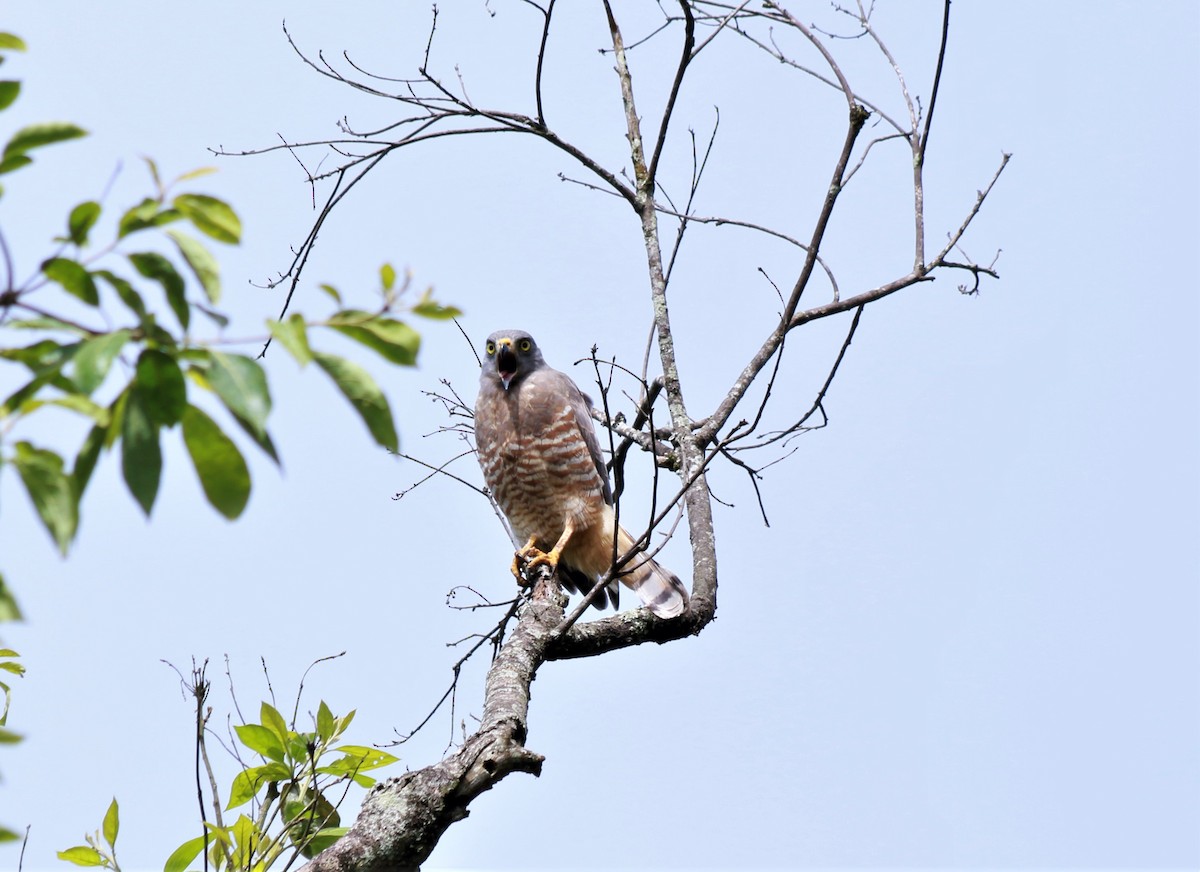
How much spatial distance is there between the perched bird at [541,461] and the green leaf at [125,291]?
4012mm

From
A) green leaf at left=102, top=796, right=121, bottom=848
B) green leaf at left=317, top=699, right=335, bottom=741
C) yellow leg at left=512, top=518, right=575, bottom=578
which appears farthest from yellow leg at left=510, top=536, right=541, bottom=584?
green leaf at left=102, top=796, right=121, bottom=848

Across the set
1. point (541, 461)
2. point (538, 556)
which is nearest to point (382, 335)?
point (538, 556)

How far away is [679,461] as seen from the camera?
4.48 meters

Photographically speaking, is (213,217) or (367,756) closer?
(213,217)

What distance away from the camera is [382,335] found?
1.28 metres

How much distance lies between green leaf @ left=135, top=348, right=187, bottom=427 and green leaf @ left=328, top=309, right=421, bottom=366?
189 millimetres

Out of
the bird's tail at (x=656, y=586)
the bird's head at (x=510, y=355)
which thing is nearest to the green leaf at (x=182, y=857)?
the bird's tail at (x=656, y=586)

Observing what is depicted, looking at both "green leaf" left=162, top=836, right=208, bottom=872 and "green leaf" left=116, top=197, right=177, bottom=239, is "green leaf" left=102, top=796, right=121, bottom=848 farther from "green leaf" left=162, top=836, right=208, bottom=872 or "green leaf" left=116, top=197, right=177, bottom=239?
"green leaf" left=116, top=197, right=177, bottom=239

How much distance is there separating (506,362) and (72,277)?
4315 mm

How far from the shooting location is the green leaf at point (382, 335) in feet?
4.21

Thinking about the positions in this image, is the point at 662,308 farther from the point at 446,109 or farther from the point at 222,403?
the point at 222,403

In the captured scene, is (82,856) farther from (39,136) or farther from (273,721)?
(39,136)

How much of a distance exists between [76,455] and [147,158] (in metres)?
0.34

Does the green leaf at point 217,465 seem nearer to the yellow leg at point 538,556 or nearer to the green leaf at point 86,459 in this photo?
the green leaf at point 86,459
